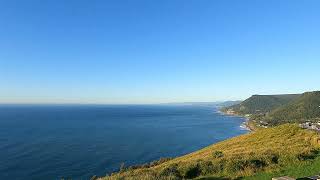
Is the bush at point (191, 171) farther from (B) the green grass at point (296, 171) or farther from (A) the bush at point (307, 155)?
(A) the bush at point (307, 155)

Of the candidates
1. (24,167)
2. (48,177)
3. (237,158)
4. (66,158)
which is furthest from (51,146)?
(237,158)

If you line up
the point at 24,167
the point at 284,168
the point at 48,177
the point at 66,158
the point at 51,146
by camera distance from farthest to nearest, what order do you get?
the point at 51,146
the point at 66,158
the point at 24,167
the point at 48,177
the point at 284,168

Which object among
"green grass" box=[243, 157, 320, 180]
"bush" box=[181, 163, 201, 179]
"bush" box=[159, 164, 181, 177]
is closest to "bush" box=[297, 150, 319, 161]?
"green grass" box=[243, 157, 320, 180]

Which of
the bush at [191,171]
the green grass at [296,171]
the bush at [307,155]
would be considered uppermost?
the bush at [307,155]

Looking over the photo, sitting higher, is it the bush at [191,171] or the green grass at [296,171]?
the green grass at [296,171]

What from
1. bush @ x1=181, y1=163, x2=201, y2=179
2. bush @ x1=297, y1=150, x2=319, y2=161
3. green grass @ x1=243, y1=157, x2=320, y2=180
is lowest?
bush @ x1=181, y1=163, x2=201, y2=179

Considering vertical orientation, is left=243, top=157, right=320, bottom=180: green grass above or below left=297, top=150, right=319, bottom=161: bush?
below

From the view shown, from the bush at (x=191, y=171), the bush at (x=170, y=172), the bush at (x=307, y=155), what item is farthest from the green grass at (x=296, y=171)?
the bush at (x=170, y=172)

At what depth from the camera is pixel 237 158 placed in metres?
28.8

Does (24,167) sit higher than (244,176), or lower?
lower

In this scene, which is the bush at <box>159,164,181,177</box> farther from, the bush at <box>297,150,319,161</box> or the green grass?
the bush at <box>297,150,319,161</box>

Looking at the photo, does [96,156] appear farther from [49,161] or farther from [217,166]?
[217,166]

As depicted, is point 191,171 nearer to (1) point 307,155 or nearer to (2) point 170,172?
(2) point 170,172

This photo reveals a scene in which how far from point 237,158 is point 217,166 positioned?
103 inches
